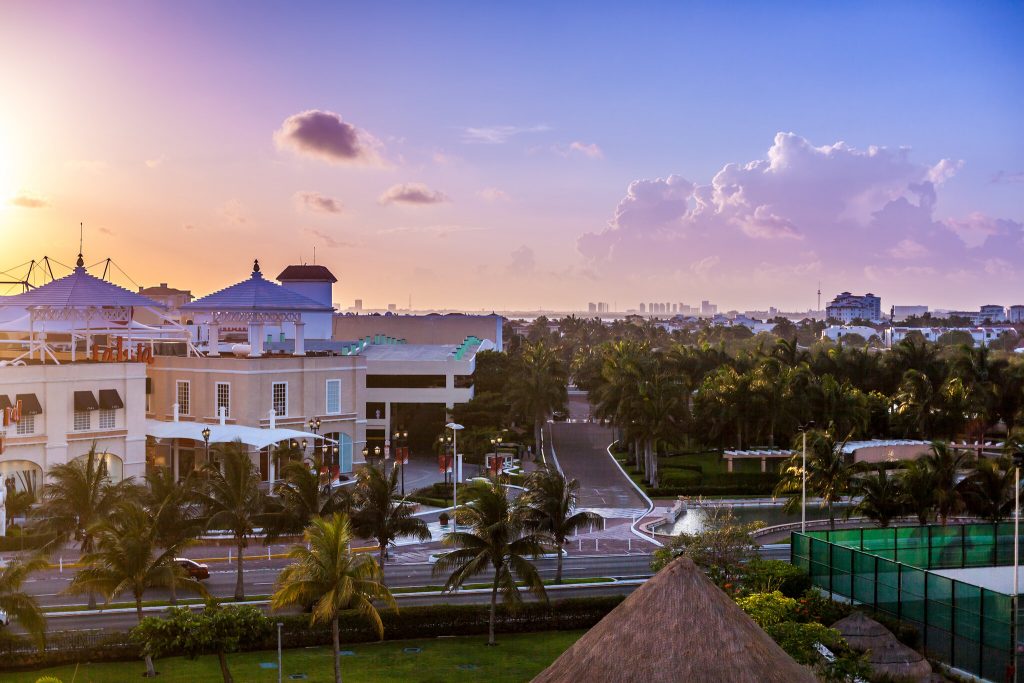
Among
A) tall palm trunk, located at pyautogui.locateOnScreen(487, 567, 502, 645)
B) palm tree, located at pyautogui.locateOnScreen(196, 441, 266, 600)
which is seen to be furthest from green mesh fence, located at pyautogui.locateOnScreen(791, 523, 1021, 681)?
palm tree, located at pyautogui.locateOnScreen(196, 441, 266, 600)

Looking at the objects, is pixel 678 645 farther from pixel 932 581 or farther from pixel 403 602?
pixel 403 602

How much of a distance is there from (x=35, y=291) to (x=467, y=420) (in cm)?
3247

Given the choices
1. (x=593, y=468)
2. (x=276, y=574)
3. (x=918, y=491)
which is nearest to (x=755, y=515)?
(x=918, y=491)

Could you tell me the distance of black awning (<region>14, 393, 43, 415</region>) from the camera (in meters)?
54.8

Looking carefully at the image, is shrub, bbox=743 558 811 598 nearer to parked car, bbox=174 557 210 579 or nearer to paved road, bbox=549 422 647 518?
paved road, bbox=549 422 647 518

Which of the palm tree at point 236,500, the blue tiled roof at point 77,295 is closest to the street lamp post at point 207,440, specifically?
the palm tree at point 236,500

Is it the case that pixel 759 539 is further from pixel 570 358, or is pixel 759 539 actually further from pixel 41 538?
pixel 570 358

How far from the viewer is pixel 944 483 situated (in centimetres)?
4616

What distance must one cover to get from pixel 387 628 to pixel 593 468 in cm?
4181

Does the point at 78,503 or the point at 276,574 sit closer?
the point at 78,503

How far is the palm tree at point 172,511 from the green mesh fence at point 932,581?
22.7 metres

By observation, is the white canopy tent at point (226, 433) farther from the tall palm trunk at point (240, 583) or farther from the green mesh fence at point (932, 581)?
the green mesh fence at point (932, 581)

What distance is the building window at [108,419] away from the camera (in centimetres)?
5866

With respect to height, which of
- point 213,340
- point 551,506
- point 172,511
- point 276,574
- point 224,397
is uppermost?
point 213,340
